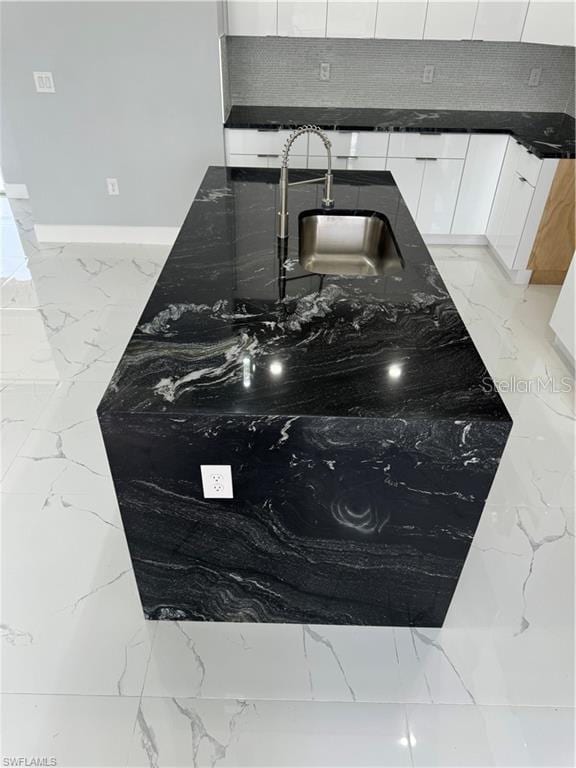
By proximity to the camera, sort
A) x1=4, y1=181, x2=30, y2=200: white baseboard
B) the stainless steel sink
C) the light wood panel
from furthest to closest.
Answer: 1. x1=4, y1=181, x2=30, y2=200: white baseboard
2. the light wood panel
3. the stainless steel sink

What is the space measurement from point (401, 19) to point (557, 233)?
1.69m

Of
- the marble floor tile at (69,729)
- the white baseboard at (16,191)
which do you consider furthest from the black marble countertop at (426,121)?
the marble floor tile at (69,729)

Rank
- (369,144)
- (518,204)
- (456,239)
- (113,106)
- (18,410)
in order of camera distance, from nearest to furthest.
A: (18,410) < (518,204) < (113,106) < (369,144) < (456,239)

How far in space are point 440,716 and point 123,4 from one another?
3939 millimetres

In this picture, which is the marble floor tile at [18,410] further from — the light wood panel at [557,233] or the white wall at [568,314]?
the light wood panel at [557,233]

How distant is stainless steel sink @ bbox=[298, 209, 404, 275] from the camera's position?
2328 millimetres

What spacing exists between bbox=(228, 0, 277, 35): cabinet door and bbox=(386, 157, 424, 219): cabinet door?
116 cm

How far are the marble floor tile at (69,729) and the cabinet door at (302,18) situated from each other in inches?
151

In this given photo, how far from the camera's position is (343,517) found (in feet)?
4.95

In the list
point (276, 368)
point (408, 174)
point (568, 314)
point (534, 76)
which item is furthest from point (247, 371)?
point (534, 76)

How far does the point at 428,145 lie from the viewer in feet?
12.4

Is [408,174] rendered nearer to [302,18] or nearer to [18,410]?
[302,18]

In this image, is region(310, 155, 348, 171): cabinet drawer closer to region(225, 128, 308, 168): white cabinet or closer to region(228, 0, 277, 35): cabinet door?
region(225, 128, 308, 168): white cabinet

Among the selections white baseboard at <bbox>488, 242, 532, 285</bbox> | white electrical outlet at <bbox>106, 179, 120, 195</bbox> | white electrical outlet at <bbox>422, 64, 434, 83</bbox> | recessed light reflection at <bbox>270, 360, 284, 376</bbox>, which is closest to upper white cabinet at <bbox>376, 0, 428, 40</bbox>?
white electrical outlet at <bbox>422, 64, 434, 83</bbox>
